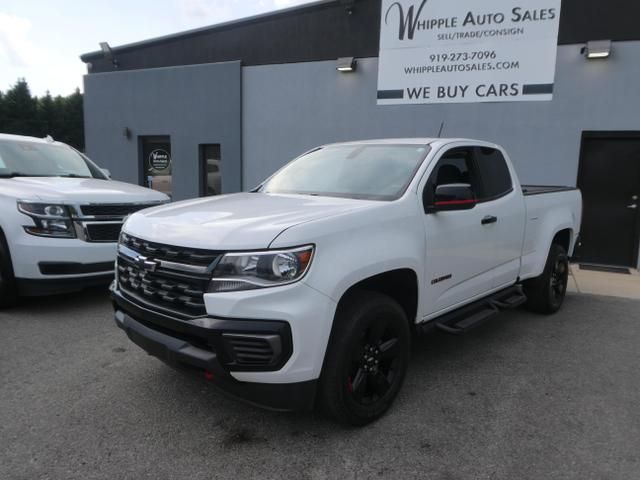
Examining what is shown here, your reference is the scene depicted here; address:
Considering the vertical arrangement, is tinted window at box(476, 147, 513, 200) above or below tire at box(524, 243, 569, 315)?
above

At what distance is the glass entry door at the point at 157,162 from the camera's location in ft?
42.9

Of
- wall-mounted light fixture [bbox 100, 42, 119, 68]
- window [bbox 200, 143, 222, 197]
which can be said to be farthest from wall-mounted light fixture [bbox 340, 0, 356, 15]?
wall-mounted light fixture [bbox 100, 42, 119, 68]

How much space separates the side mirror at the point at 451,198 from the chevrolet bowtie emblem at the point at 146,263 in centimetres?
190

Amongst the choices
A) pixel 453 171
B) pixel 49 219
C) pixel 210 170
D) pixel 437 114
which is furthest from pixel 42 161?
pixel 437 114

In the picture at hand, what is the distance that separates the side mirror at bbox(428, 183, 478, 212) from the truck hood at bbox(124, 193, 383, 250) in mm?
555

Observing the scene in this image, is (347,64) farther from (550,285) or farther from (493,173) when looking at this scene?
(550,285)

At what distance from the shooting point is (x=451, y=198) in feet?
11.6

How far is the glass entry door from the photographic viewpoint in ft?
42.9

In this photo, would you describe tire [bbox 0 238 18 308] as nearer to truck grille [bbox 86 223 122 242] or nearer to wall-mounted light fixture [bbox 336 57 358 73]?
truck grille [bbox 86 223 122 242]

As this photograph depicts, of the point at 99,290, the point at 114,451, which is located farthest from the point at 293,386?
the point at 99,290

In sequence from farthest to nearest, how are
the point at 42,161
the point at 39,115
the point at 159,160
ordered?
the point at 39,115, the point at 159,160, the point at 42,161

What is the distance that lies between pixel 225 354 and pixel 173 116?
11.2 metres

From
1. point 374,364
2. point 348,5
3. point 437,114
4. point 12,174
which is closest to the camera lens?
point 374,364

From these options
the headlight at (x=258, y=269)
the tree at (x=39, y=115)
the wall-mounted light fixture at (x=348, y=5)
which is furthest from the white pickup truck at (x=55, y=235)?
the tree at (x=39, y=115)
